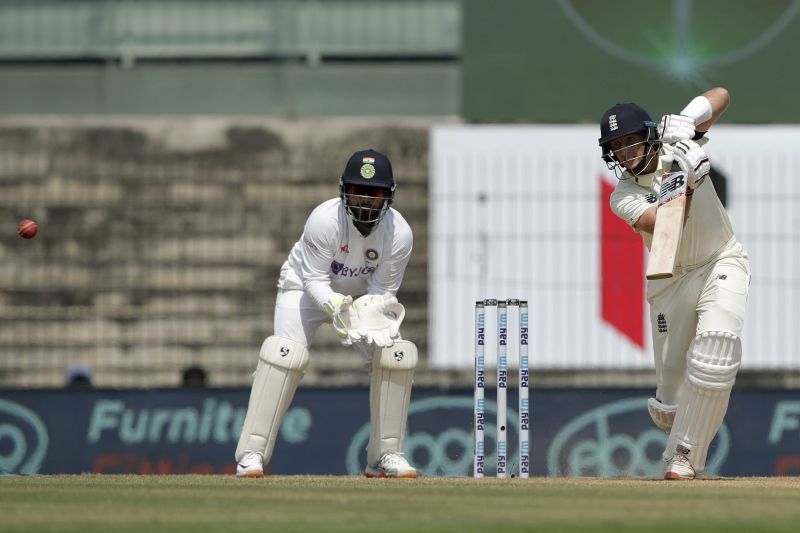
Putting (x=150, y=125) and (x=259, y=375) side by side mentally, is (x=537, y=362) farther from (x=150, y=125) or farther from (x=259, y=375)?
(x=259, y=375)

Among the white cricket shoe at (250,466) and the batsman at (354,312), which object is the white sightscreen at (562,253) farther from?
the white cricket shoe at (250,466)

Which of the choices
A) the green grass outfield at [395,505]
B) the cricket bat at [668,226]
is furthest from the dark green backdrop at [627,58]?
the green grass outfield at [395,505]

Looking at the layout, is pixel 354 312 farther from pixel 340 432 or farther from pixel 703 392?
pixel 340 432

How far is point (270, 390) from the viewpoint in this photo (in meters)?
8.41

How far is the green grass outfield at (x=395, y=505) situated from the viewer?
5.83 meters

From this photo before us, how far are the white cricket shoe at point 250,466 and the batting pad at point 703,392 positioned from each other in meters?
1.83

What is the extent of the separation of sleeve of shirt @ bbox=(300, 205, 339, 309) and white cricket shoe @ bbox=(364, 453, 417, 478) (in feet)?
2.53

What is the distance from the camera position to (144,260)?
45.8 feet

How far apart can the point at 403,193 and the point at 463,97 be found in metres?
1.17

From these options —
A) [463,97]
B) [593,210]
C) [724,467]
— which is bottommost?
[724,467]

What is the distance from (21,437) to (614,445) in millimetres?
3709

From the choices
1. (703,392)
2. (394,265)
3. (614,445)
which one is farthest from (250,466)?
(614,445)

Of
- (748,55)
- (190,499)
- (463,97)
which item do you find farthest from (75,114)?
(190,499)

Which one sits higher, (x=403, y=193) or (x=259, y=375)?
(x=403, y=193)
